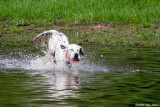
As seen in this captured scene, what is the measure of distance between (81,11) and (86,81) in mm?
9941

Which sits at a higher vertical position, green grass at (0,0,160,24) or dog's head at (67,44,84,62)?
green grass at (0,0,160,24)

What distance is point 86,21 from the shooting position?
1691 centimetres

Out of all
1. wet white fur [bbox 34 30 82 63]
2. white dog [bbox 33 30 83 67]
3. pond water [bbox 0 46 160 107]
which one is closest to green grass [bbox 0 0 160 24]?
pond water [bbox 0 46 160 107]

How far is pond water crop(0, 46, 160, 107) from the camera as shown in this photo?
6281 millimetres

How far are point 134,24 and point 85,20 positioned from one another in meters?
2.08

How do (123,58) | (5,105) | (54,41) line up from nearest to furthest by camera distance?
(5,105) < (54,41) < (123,58)

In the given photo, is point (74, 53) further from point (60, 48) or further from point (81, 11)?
point (81, 11)

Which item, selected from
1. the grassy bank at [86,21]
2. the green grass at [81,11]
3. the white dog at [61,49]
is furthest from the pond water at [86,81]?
the green grass at [81,11]

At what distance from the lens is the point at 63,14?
17.8 m

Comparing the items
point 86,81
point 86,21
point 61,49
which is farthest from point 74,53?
point 86,21

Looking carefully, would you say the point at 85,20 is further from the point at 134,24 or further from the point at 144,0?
the point at 144,0

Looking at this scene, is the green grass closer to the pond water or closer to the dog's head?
the pond water

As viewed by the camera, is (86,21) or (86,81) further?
(86,21)

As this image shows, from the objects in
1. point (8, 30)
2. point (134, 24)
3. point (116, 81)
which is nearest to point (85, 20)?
point (134, 24)
